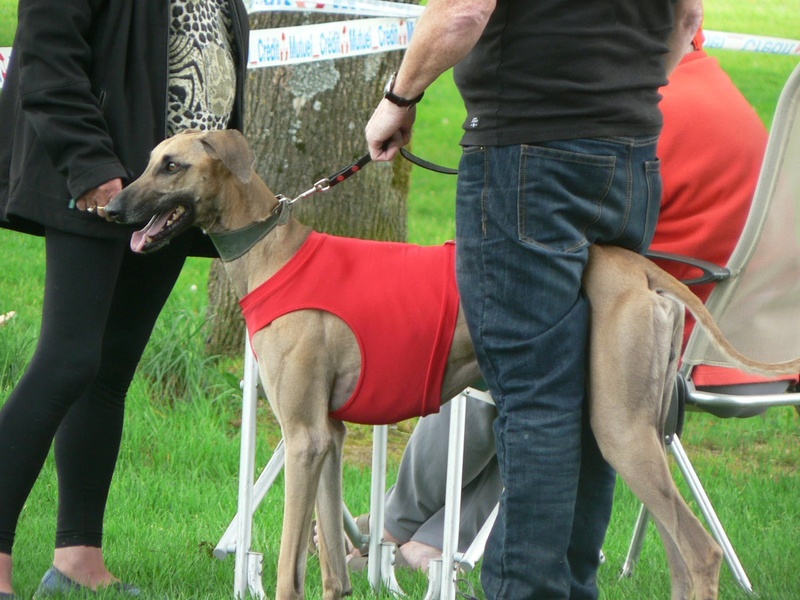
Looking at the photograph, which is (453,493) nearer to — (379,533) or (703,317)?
(379,533)

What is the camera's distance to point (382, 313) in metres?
3.12

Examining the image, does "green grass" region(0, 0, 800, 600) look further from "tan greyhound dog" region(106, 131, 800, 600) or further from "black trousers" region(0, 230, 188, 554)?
"tan greyhound dog" region(106, 131, 800, 600)

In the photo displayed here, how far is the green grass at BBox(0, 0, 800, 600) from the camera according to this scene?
148 inches

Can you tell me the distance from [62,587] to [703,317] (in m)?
2.09

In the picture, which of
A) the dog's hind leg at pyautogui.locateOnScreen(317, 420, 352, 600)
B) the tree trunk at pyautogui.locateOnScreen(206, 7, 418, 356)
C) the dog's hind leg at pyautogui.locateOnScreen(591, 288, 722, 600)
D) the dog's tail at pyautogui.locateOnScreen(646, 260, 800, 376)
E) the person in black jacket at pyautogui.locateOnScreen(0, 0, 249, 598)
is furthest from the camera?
the tree trunk at pyautogui.locateOnScreen(206, 7, 418, 356)

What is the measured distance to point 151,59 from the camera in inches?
126

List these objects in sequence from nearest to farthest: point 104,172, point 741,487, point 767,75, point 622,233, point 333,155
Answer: point 622,233 → point 104,172 → point 741,487 → point 333,155 → point 767,75

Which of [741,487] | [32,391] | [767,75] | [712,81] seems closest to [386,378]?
[32,391]

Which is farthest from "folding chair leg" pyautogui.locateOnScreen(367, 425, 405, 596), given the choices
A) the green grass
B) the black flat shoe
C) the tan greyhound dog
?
the black flat shoe

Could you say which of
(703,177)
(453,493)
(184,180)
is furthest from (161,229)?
(703,177)

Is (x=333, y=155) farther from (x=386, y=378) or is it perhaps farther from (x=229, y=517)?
(x=386, y=378)

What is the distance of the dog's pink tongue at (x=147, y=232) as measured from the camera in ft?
10.3

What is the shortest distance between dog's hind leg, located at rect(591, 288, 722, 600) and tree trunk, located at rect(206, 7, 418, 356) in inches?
130

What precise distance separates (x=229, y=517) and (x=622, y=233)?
2351 mm
